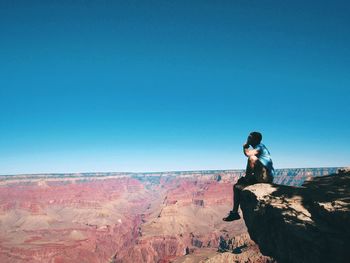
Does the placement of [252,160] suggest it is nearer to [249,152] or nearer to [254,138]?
[249,152]

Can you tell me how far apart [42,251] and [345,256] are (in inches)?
7280

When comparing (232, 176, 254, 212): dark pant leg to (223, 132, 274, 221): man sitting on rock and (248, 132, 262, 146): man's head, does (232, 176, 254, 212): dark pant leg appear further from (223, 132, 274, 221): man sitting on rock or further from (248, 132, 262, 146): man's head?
(248, 132, 262, 146): man's head

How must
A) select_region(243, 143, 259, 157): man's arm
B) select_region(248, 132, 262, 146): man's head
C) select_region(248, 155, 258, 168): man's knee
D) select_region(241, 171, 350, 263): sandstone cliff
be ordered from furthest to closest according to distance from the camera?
1. select_region(248, 132, 262, 146): man's head
2. select_region(243, 143, 259, 157): man's arm
3. select_region(248, 155, 258, 168): man's knee
4. select_region(241, 171, 350, 263): sandstone cliff

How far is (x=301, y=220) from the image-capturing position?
40.3 feet

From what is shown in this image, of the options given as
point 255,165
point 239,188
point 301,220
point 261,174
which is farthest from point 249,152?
point 301,220

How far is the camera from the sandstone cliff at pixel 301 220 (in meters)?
11.4

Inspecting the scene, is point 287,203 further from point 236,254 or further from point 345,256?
point 236,254

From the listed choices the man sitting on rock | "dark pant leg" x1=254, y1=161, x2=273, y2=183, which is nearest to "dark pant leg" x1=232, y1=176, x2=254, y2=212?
the man sitting on rock

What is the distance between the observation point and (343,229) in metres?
11.3

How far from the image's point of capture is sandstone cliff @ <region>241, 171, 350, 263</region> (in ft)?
37.5

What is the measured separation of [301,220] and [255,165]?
328 cm

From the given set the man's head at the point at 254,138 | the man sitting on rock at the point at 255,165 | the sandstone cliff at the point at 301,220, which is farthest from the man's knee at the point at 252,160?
the sandstone cliff at the point at 301,220

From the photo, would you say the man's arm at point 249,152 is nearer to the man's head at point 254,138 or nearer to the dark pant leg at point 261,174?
the man's head at point 254,138

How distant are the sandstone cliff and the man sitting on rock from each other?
0.42 m
